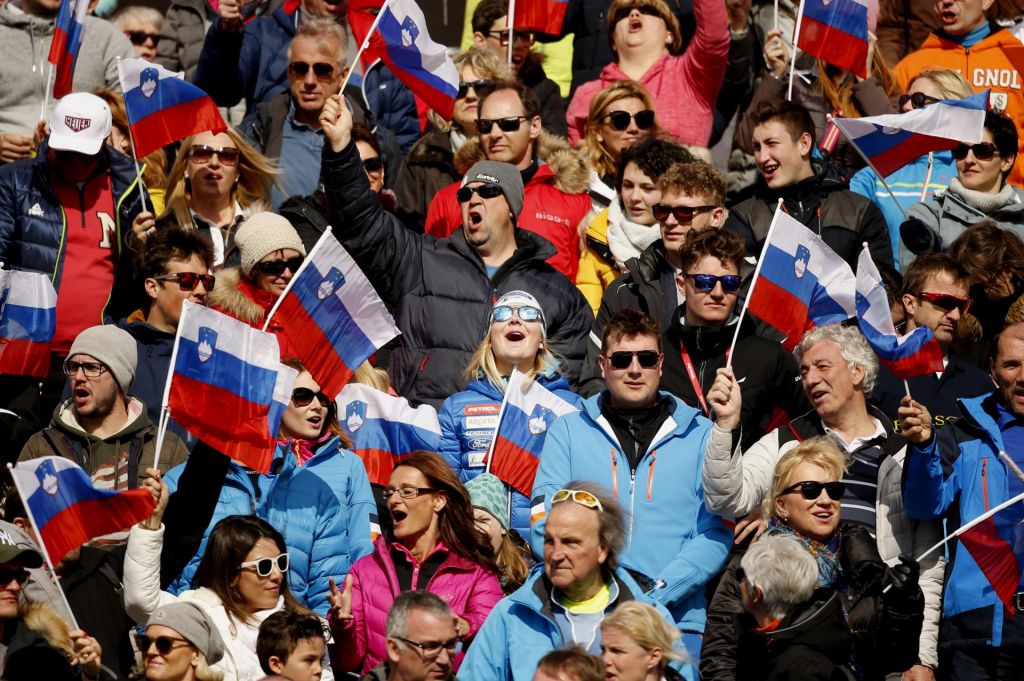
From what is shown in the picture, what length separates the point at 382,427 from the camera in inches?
414

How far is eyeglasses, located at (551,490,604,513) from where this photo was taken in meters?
8.74

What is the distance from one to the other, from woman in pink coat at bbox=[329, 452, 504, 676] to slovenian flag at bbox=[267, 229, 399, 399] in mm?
625

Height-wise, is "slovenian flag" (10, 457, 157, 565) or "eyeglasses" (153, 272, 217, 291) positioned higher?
"slovenian flag" (10, 457, 157, 565)

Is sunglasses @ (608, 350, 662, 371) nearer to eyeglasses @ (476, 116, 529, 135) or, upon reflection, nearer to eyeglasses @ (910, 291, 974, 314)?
eyeglasses @ (910, 291, 974, 314)

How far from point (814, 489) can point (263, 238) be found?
343 cm

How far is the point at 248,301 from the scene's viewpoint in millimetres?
10641

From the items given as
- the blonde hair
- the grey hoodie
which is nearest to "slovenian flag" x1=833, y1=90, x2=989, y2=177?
the blonde hair

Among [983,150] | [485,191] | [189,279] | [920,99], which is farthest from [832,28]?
[189,279]

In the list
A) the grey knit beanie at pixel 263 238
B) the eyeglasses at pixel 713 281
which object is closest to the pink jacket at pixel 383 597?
the eyeglasses at pixel 713 281

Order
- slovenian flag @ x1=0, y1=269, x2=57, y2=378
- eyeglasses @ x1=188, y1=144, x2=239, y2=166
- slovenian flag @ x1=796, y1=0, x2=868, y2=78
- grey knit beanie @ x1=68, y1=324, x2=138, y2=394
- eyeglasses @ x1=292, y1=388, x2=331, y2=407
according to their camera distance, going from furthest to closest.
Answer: slovenian flag @ x1=796, y1=0, x2=868, y2=78 < eyeglasses @ x1=188, y1=144, x2=239, y2=166 < slovenian flag @ x1=0, y1=269, x2=57, y2=378 < grey knit beanie @ x1=68, y1=324, x2=138, y2=394 < eyeglasses @ x1=292, y1=388, x2=331, y2=407

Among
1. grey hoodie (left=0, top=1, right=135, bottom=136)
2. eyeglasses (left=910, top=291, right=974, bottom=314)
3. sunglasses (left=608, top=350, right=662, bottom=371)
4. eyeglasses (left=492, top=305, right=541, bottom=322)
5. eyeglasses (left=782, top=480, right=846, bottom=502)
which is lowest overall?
grey hoodie (left=0, top=1, right=135, bottom=136)

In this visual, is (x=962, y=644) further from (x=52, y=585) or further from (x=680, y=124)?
(x=680, y=124)

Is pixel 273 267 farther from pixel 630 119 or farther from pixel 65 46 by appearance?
pixel 630 119

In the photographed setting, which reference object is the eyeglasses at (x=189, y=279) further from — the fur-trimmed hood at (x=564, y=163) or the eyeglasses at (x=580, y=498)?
the eyeglasses at (x=580, y=498)
